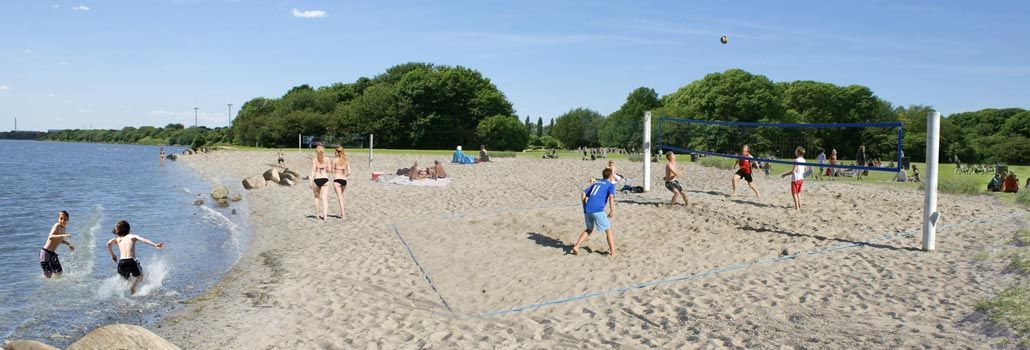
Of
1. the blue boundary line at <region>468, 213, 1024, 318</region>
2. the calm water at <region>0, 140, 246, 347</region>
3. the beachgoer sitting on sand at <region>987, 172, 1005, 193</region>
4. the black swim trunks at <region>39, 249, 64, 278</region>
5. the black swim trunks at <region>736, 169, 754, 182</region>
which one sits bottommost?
the calm water at <region>0, 140, 246, 347</region>

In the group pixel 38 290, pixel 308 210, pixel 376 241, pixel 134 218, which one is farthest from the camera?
pixel 134 218

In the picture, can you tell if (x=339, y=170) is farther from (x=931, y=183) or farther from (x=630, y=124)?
(x=630, y=124)

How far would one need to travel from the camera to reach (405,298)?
7.64 m

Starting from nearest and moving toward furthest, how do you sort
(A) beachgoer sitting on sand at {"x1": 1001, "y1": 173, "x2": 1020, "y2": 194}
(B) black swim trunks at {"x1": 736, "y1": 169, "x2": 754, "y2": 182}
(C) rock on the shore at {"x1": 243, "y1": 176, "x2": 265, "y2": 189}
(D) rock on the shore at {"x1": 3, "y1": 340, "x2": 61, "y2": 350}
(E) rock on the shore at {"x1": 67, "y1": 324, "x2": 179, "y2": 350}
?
→ (D) rock on the shore at {"x1": 3, "y1": 340, "x2": 61, "y2": 350} → (E) rock on the shore at {"x1": 67, "y1": 324, "x2": 179, "y2": 350} → (B) black swim trunks at {"x1": 736, "y1": 169, "x2": 754, "y2": 182} → (A) beachgoer sitting on sand at {"x1": 1001, "y1": 173, "x2": 1020, "y2": 194} → (C) rock on the shore at {"x1": 243, "y1": 176, "x2": 265, "y2": 189}

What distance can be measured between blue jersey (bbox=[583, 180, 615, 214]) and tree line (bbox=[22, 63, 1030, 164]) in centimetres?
3620

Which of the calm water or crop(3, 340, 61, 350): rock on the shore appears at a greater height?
crop(3, 340, 61, 350): rock on the shore

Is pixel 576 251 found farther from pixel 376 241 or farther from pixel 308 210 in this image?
pixel 308 210

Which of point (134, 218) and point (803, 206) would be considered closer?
point (803, 206)

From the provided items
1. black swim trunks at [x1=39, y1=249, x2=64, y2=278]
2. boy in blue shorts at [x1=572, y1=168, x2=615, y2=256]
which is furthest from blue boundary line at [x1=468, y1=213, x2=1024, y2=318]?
black swim trunks at [x1=39, y1=249, x2=64, y2=278]

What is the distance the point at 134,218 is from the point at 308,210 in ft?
17.2

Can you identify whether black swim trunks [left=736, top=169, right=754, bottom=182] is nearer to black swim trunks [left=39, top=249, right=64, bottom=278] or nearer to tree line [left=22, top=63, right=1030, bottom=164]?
black swim trunks [left=39, top=249, right=64, bottom=278]

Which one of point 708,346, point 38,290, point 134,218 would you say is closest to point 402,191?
point 134,218

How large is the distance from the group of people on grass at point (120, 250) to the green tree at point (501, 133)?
4977 centimetres

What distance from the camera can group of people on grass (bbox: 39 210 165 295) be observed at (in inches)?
324
